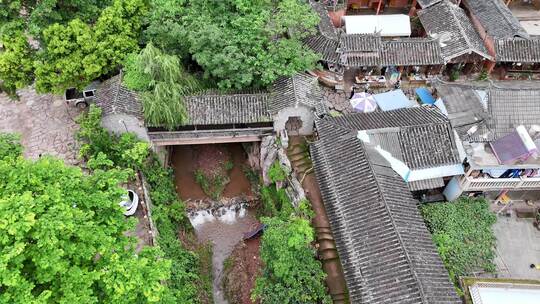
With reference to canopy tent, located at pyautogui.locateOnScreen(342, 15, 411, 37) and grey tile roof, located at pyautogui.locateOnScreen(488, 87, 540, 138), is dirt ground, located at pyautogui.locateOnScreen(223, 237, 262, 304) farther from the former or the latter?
canopy tent, located at pyautogui.locateOnScreen(342, 15, 411, 37)

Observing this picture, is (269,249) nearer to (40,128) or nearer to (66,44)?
(66,44)

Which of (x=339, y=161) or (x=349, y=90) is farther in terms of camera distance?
(x=349, y=90)

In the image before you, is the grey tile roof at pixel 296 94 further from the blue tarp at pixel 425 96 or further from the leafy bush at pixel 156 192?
the leafy bush at pixel 156 192

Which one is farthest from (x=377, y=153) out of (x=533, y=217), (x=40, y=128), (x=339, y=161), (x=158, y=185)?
(x=40, y=128)

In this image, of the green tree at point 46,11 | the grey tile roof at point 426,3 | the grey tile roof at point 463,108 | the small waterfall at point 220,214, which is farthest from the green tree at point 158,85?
the grey tile roof at point 426,3

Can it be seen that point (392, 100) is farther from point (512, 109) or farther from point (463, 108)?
point (512, 109)

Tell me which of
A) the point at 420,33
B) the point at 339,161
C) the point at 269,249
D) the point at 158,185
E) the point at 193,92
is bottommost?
the point at 269,249
